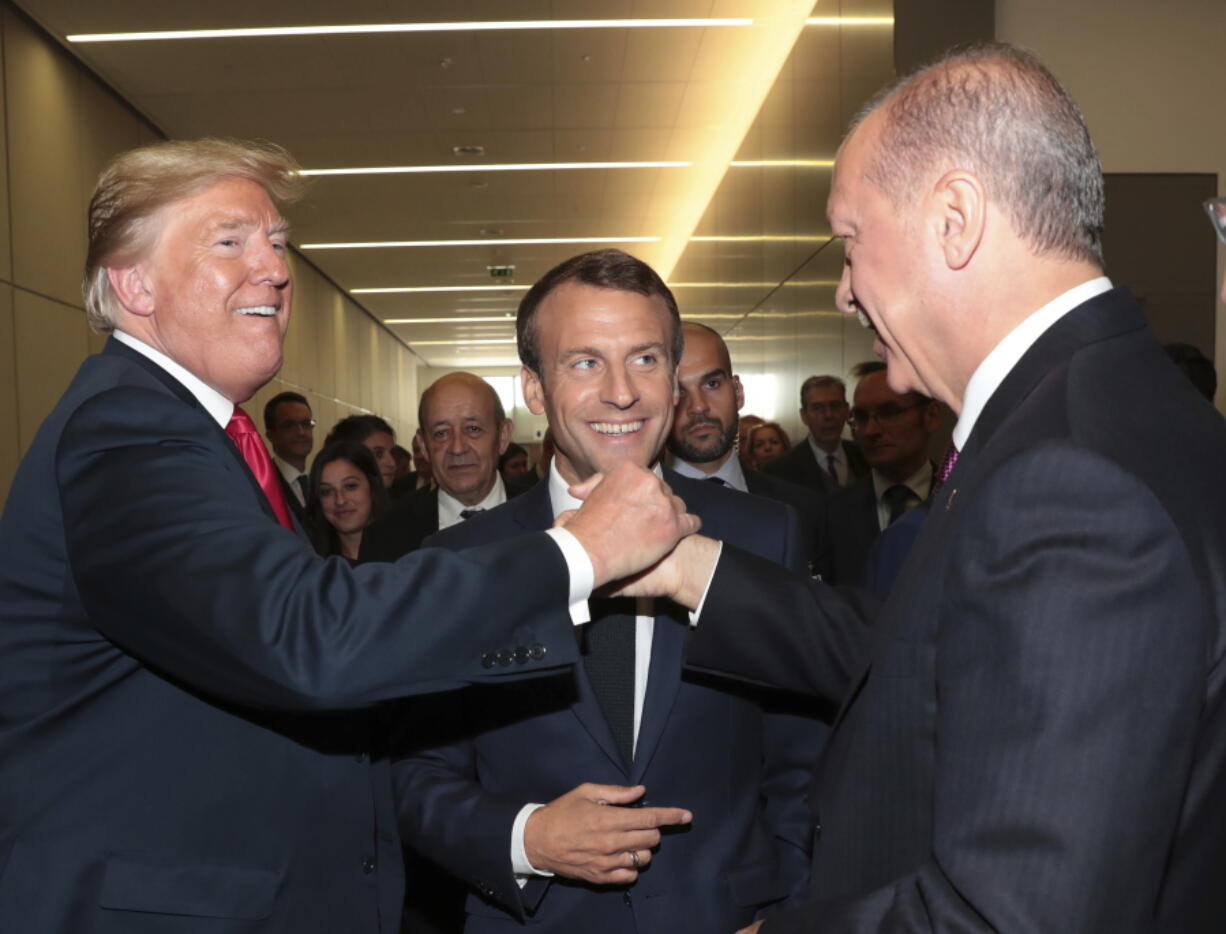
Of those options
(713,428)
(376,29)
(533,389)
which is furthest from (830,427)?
(533,389)

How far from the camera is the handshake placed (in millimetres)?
1549

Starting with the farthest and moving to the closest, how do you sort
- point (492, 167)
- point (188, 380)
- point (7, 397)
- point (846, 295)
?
point (492, 167)
point (7, 397)
point (188, 380)
point (846, 295)

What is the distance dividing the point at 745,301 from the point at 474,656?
11.2m

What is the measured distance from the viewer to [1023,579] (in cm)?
95

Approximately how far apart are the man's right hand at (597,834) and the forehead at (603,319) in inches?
30.2

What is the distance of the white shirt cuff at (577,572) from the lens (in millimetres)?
1474

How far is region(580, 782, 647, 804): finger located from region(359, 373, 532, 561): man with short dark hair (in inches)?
127

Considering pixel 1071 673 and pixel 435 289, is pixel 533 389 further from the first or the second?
pixel 435 289

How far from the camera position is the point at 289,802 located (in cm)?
154

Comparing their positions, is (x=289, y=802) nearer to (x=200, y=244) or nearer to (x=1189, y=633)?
(x=200, y=244)

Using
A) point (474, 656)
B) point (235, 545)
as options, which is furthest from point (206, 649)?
point (474, 656)

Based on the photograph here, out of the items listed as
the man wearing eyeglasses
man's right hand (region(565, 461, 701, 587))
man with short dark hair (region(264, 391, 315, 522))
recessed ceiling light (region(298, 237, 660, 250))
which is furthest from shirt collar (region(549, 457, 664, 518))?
recessed ceiling light (region(298, 237, 660, 250))

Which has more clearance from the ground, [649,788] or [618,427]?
[618,427]

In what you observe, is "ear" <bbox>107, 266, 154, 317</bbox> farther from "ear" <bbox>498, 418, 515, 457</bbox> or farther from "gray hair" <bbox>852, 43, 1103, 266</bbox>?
"ear" <bbox>498, 418, 515, 457</bbox>
